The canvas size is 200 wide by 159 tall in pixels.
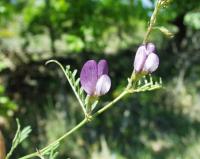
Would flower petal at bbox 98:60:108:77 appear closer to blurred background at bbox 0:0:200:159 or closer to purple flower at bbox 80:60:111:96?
purple flower at bbox 80:60:111:96

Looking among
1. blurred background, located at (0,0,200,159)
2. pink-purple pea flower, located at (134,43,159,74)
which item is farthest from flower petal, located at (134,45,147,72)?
blurred background, located at (0,0,200,159)

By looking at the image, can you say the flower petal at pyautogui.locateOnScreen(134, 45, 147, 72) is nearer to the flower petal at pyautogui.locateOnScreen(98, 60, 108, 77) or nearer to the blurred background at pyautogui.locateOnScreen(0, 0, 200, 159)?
the flower petal at pyautogui.locateOnScreen(98, 60, 108, 77)

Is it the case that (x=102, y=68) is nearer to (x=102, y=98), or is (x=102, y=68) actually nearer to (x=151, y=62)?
(x=151, y=62)

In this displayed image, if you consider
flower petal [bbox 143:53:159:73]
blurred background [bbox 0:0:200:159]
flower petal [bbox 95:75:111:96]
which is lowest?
blurred background [bbox 0:0:200:159]

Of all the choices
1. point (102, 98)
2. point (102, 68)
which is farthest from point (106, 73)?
point (102, 98)

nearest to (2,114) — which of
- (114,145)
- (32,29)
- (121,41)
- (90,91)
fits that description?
(114,145)

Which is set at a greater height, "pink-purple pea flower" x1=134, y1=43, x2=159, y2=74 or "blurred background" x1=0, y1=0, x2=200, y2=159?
"pink-purple pea flower" x1=134, y1=43, x2=159, y2=74

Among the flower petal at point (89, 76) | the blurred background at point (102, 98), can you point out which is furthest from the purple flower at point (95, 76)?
the blurred background at point (102, 98)

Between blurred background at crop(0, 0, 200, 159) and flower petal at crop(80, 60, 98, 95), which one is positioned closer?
flower petal at crop(80, 60, 98, 95)
